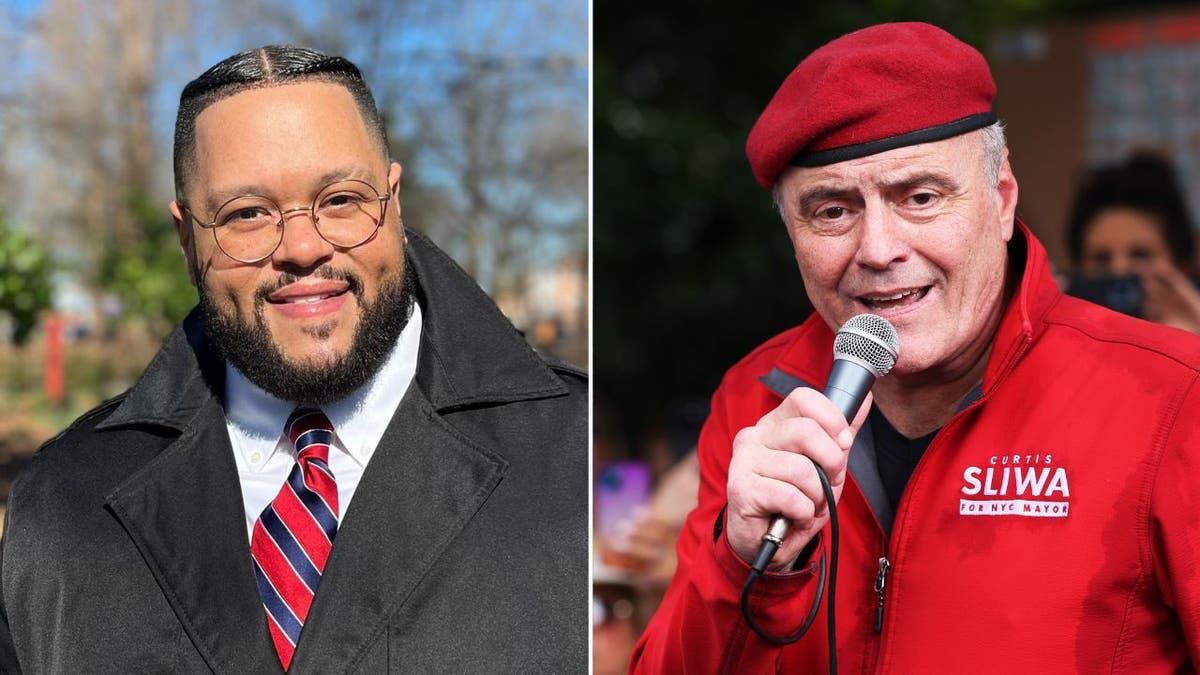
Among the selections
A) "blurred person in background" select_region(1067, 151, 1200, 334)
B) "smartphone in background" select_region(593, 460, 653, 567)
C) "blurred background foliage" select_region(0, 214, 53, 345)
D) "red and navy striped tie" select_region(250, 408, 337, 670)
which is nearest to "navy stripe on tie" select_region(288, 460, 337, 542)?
"red and navy striped tie" select_region(250, 408, 337, 670)

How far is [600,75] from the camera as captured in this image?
7.25 m

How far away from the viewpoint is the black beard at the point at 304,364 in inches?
72.9

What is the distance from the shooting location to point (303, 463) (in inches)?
75.5

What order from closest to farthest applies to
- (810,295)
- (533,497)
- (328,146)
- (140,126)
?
(328,146)
(533,497)
(810,295)
(140,126)

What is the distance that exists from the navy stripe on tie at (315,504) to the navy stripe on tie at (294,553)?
0.14 feet

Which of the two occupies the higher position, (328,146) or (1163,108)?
(328,146)

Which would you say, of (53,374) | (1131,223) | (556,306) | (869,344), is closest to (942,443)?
(869,344)

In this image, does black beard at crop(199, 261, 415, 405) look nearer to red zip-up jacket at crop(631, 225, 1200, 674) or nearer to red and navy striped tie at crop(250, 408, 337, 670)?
red and navy striped tie at crop(250, 408, 337, 670)

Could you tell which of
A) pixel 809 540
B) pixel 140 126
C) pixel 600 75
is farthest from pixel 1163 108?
pixel 809 540

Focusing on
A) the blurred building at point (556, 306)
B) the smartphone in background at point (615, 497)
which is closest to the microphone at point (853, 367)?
the blurred building at point (556, 306)

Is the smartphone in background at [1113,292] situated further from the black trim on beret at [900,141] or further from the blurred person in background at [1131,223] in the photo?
the blurred person in background at [1131,223]

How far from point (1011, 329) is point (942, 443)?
7.7 inches

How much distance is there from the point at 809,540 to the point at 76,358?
2214mm

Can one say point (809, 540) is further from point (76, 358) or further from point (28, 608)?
point (76, 358)
